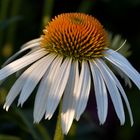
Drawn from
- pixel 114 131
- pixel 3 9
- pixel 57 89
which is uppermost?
pixel 57 89

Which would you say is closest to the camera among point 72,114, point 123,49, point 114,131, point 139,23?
point 72,114

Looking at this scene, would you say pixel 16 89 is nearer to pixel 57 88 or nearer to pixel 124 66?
pixel 57 88

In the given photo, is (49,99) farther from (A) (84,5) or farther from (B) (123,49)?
(A) (84,5)

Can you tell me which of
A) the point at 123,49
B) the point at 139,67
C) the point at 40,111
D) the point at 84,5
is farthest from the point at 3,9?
the point at 40,111

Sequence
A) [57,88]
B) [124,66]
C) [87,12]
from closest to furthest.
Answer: [57,88]
[124,66]
[87,12]

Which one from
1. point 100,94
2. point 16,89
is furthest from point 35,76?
point 100,94

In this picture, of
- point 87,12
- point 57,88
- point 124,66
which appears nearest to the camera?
point 57,88
